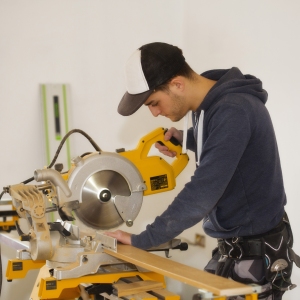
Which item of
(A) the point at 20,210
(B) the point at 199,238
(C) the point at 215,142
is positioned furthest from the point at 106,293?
(B) the point at 199,238

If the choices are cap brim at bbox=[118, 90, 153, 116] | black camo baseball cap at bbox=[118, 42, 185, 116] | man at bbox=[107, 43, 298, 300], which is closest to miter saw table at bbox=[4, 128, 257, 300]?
man at bbox=[107, 43, 298, 300]

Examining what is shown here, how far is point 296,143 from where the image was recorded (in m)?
2.92

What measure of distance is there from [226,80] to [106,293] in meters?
0.90

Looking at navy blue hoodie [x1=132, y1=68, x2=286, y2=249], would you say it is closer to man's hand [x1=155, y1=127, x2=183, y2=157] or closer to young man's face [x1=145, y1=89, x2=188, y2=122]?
young man's face [x1=145, y1=89, x2=188, y2=122]

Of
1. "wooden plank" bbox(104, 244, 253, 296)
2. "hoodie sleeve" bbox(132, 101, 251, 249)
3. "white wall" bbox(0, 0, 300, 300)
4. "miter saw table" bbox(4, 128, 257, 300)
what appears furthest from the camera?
"white wall" bbox(0, 0, 300, 300)

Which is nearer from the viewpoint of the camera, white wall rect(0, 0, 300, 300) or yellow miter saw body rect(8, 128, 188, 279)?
yellow miter saw body rect(8, 128, 188, 279)

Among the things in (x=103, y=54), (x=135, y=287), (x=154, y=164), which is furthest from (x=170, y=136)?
(x=103, y=54)

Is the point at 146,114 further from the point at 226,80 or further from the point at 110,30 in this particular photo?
the point at 226,80

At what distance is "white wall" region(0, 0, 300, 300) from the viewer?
3312mm

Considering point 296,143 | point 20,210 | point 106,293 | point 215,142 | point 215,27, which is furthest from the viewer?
point 215,27

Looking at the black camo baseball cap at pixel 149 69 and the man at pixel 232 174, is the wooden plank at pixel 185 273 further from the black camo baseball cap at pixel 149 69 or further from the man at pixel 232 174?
the black camo baseball cap at pixel 149 69

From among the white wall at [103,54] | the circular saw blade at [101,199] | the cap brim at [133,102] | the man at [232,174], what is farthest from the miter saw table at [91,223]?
the white wall at [103,54]

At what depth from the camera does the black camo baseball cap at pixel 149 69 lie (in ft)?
6.57

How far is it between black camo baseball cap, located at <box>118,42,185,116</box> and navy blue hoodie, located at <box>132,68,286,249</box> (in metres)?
0.17
